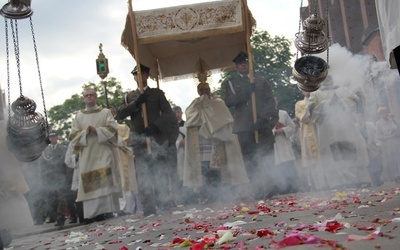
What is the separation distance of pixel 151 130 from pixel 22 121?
3448 millimetres

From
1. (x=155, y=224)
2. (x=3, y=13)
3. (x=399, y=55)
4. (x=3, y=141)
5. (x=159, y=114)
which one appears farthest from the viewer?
(x=159, y=114)

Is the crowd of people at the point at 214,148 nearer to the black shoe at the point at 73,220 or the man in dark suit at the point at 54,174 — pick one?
the man in dark suit at the point at 54,174

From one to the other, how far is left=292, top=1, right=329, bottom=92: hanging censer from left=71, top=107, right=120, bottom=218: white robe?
421 centimetres

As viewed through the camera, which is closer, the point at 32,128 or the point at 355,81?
the point at 32,128

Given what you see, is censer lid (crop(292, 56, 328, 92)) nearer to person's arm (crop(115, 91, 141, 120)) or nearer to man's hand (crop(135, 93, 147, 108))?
man's hand (crop(135, 93, 147, 108))

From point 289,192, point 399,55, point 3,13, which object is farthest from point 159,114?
point 399,55

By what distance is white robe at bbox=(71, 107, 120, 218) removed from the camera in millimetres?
10680

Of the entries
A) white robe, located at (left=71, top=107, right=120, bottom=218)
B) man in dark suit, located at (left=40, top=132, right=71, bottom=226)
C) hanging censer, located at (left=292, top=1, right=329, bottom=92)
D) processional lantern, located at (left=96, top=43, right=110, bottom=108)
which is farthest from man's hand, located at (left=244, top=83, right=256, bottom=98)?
processional lantern, located at (left=96, top=43, right=110, bottom=108)

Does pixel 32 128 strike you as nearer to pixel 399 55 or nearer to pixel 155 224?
pixel 155 224

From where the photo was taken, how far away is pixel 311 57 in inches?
287

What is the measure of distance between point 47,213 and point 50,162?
97 cm

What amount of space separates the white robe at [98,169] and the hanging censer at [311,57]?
13.8ft

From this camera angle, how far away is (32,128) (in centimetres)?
654

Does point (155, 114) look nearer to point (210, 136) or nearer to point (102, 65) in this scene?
point (210, 136)
